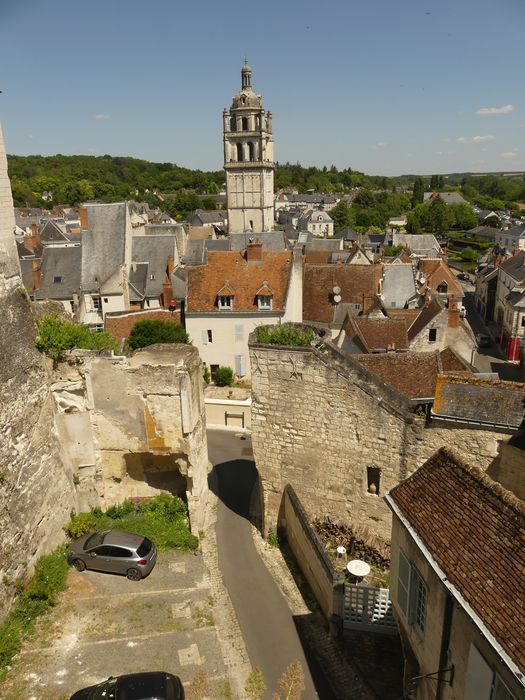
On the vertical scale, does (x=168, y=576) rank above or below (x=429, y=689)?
below

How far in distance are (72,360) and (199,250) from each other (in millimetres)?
41143

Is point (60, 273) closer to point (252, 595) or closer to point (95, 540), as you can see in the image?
point (95, 540)

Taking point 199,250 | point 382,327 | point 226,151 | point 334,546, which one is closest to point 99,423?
point 334,546

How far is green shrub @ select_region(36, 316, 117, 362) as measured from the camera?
51.2 ft

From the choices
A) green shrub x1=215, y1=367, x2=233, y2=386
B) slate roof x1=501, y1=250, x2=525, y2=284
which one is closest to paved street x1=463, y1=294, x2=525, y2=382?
slate roof x1=501, y1=250, x2=525, y2=284

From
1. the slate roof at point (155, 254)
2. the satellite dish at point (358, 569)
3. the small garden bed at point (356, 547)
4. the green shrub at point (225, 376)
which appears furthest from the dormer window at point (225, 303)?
the satellite dish at point (358, 569)

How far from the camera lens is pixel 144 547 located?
14930 mm

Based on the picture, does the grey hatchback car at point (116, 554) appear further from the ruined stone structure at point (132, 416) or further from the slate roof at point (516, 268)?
the slate roof at point (516, 268)

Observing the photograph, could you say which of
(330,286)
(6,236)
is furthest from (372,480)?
(330,286)

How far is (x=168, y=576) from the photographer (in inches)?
587

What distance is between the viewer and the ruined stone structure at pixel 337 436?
1337 cm

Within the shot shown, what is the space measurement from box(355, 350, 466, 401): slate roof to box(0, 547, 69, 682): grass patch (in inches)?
477

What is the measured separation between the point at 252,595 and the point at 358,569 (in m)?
3.26

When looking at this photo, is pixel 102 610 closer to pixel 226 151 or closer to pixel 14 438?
pixel 14 438
